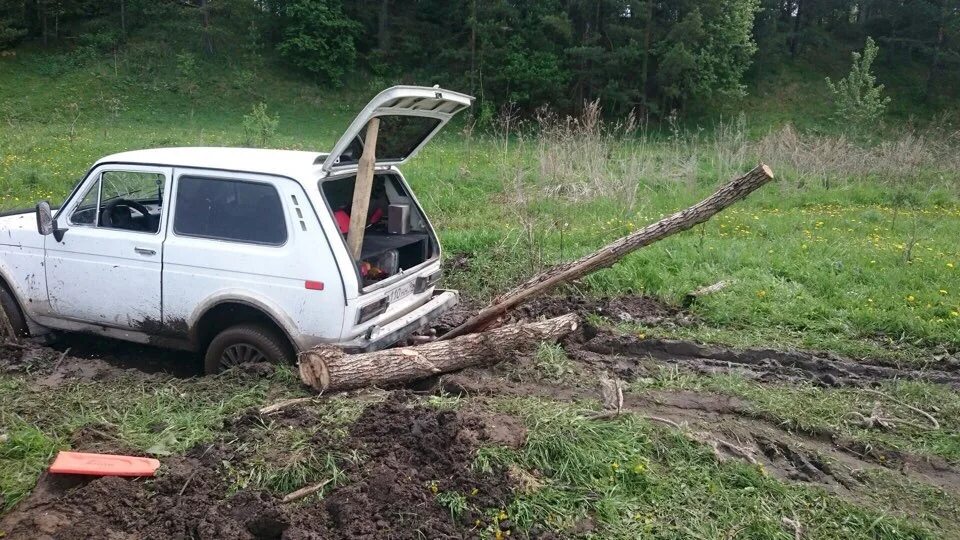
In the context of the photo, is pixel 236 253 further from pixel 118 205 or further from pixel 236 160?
pixel 118 205

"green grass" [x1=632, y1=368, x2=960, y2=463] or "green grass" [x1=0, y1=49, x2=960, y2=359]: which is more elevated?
"green grass" [x1=0, y1=49, x2=960, y2=359]

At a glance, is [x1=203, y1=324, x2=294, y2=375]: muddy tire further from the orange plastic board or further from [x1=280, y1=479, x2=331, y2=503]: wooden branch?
[x1=280, y1=479, x2=331, y2=503]: wooden branch

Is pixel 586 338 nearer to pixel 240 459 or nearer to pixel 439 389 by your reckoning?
pixel 439 389

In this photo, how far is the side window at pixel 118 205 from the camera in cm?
575

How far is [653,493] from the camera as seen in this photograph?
3963 mm

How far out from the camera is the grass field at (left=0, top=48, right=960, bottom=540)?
3.92 m

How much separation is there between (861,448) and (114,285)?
537 centimetres

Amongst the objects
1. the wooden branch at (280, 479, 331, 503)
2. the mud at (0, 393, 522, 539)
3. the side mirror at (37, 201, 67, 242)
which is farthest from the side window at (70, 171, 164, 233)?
the wooden branch at (280, 479, 331, 503)

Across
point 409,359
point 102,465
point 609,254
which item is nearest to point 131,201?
point 409,359

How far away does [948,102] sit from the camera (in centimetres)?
3734

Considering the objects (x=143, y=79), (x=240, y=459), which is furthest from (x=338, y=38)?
(x=240, y=459)

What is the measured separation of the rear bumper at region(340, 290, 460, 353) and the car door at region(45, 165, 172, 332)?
1.57 metres

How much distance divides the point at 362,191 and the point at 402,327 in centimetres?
106

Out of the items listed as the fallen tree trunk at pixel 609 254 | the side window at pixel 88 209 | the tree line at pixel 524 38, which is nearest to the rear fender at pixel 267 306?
the side window at pixel 88 209
